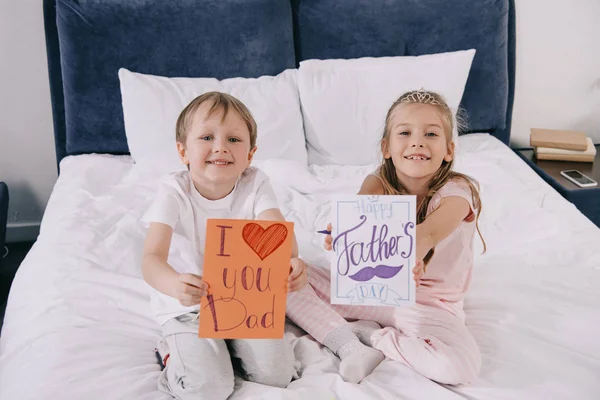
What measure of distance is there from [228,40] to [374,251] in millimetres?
1163

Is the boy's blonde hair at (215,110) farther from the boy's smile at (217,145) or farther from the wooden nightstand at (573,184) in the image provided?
the wooden nightstand at (573,184)

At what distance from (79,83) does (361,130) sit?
38.9 inches

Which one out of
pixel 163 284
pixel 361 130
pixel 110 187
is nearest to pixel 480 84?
pixel 361 130

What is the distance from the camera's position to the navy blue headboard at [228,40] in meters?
1.92

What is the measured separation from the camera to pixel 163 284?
1.11 m

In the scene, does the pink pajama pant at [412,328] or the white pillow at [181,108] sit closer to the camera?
the pink pajama pant at [412,328]

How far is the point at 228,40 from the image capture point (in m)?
1.99

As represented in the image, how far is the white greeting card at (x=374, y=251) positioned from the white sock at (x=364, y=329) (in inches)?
5.6

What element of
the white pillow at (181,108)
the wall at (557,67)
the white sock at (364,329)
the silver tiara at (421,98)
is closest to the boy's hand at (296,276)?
the white sock at (364,329)

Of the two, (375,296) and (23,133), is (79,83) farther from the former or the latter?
(375,296)

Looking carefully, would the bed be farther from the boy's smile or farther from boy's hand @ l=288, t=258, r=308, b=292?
the boy's smile

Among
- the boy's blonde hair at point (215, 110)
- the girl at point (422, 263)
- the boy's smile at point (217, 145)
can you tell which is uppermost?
the boy's blonde hair at point (215, 110)

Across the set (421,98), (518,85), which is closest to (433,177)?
(421,98)

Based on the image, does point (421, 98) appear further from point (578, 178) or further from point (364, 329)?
point (578, 178)
